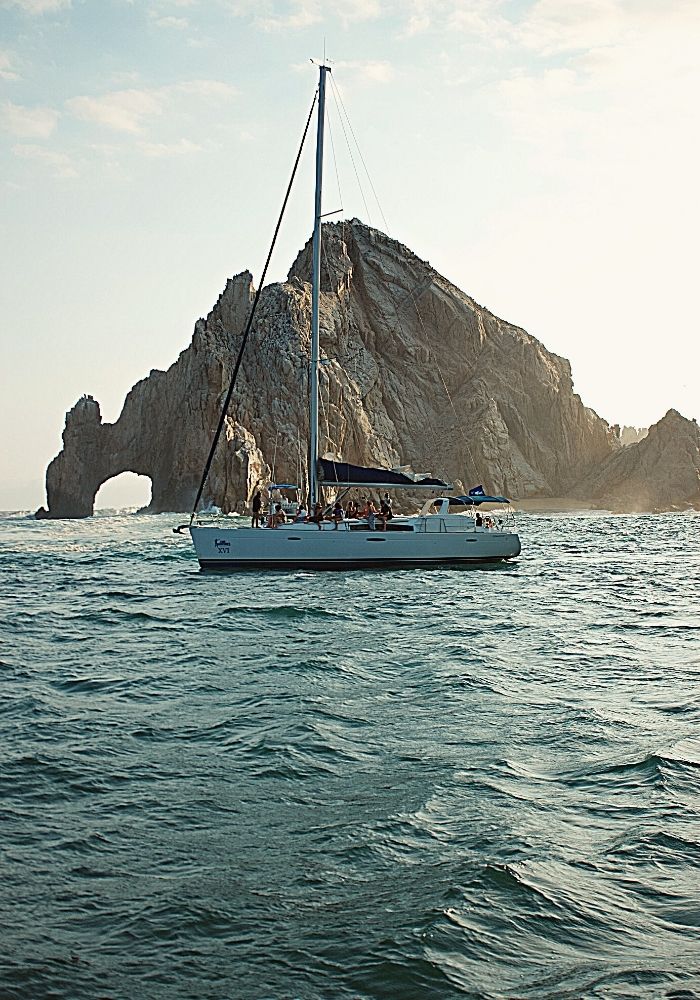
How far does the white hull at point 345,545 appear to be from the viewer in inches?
1217

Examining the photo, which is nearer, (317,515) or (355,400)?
(317,515)

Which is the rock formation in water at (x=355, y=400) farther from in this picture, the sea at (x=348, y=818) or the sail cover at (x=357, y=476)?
the sea at (x=348, y=818)

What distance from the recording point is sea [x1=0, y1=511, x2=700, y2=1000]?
5.17 meters

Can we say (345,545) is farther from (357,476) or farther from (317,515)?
(357,476)

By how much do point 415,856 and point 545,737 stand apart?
3.65m

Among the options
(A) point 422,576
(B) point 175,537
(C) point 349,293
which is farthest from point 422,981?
(C) point 349,293

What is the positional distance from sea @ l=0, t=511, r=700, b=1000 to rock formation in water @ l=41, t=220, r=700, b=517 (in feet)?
269

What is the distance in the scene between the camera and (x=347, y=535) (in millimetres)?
31578

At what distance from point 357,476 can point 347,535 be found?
3395mm

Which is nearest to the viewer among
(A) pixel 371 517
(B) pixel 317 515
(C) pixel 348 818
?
(C) pixel 348 818

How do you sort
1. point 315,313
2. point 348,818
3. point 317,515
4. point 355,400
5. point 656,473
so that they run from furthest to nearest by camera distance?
point 656,473
point 355,400
point 315,313
point 317,515
point 348,818

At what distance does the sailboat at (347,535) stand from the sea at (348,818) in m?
13.8

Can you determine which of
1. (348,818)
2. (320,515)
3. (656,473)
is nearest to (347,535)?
(320,515)

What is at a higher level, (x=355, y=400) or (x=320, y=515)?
(x=355, y=400)
